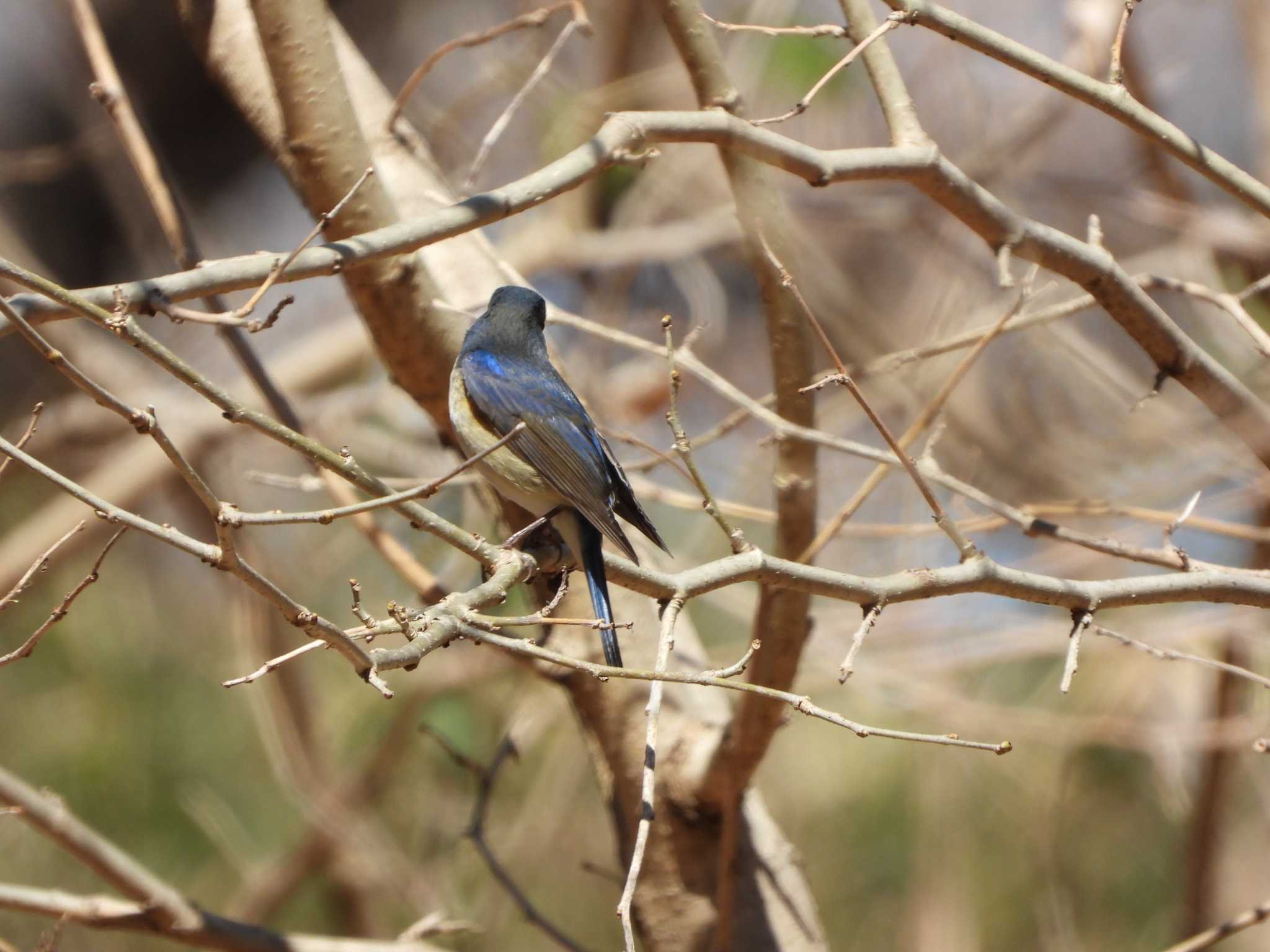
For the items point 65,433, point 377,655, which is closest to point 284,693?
point 65,433

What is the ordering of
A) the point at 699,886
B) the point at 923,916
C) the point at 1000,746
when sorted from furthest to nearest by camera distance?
1. the point at 923,916
2. the point at 699,886
3. the point at 1000,746

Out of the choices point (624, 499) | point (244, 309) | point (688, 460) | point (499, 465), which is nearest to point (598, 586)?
point (624, 499)

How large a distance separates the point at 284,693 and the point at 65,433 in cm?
175

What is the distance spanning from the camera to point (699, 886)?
312 cm

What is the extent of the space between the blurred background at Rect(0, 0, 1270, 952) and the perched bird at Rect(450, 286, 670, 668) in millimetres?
990

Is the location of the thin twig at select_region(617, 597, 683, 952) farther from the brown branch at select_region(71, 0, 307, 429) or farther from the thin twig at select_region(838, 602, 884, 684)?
the brown branch at select_region(71, 0, 307, 429)

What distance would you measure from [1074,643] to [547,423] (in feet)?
5.13

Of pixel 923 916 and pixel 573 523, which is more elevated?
pixel 573 523

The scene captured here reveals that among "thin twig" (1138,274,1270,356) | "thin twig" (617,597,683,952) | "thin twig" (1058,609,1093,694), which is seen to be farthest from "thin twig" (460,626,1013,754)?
"thin twig" (1138,274,1270,356)

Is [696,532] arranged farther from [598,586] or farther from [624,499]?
[598,586]

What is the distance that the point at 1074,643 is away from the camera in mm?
1926

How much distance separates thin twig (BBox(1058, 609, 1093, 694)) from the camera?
6.06 ft

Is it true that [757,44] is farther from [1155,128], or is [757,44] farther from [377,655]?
[377,655]

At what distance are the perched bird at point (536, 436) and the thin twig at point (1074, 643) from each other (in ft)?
→ 3.02
